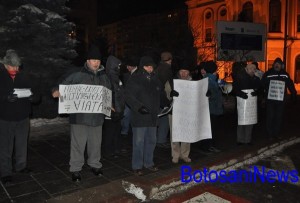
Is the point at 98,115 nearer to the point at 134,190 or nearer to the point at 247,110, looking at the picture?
the point at 134,190

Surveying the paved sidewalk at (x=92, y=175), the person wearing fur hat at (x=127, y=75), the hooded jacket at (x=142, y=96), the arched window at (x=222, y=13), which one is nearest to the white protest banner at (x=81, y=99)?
the hooded jacket at (x=142, y=96)

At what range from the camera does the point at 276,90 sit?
27.0 ft

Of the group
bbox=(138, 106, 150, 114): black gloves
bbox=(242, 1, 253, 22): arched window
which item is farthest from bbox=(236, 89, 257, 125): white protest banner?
bbox=(242, 1, 253, 22): arched window

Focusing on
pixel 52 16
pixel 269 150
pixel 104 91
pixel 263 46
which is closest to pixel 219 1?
pixel 263 46

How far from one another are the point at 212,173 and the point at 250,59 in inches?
529

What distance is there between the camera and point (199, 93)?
6.24 meters

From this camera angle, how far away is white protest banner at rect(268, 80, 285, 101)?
8.19 m

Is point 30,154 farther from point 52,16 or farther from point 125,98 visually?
point 52,16

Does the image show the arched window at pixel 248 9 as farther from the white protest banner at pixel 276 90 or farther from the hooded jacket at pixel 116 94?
the hooded jacket at pixel 116 94

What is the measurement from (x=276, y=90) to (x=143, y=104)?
424 centimetres

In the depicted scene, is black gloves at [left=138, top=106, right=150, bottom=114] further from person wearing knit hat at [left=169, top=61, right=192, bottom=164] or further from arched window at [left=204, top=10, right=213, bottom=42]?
arched window at [left=204, top=10, right=213, bottom=42]

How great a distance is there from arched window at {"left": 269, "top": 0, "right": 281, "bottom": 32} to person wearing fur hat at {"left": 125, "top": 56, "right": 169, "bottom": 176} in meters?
31.0

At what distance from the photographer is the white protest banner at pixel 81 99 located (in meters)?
5.05

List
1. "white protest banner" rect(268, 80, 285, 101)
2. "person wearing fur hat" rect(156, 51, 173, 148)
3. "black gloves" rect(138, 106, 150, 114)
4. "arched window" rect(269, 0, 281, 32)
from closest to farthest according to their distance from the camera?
"black gloves" rect(138, 106, 150, 114) < "person wearing fur hat" rect(156, 51, 173, 148) < "white protest banner" rect(268, 80, 285, 101) < "arched window" rect(269, 0, 281, 32)
